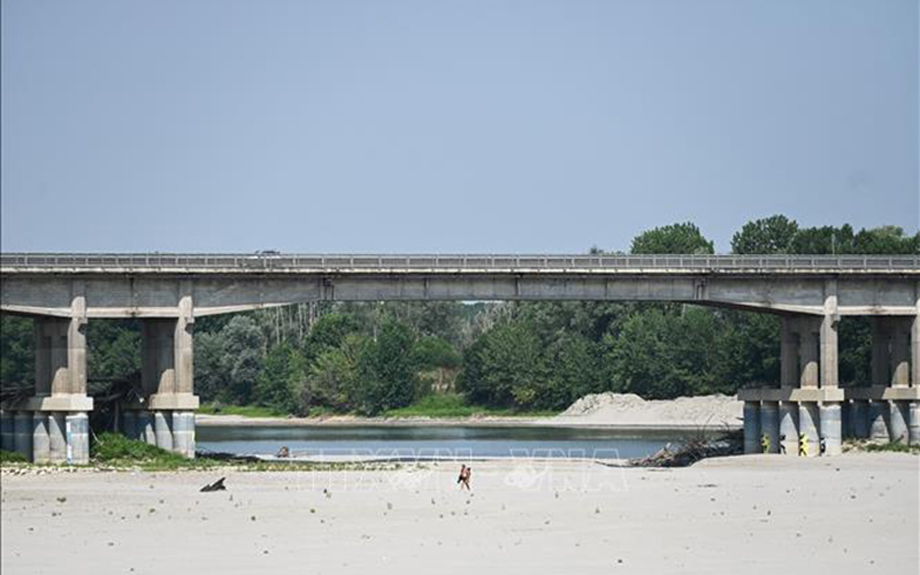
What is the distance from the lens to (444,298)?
8838 centimetres

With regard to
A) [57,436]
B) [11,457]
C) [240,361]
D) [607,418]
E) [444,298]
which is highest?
[444,298]

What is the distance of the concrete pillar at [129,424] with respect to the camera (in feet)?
280

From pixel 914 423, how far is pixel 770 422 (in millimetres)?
7352

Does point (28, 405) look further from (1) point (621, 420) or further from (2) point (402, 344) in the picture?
(2) point (402, 344)

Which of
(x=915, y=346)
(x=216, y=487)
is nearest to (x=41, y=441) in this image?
(x=216, y=487)

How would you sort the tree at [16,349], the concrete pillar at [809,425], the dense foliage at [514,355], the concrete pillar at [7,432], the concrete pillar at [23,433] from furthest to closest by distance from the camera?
the tree at [16,349] < the dense foliage at [514,355] < the concrete pillar at [809,425] < the concrete pillar at [7,432] < the concrete pillar at [23,433]

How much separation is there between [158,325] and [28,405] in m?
7.58

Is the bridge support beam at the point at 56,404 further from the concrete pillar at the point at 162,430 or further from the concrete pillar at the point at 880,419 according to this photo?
the concrete pillar at the point at 880,419

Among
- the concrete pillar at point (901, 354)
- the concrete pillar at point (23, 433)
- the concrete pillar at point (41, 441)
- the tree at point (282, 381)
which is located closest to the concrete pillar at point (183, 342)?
the concrete pillar at point (41, 441)

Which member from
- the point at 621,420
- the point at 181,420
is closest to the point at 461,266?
the point at 181,420

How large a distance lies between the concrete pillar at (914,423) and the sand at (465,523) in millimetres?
17239

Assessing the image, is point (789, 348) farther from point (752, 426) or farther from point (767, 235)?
point (767, 235)

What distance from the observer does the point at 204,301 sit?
279ft

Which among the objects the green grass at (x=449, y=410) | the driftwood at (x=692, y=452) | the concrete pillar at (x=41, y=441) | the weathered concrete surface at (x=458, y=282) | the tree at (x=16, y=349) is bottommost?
the green grass at (x=449, y=410)
